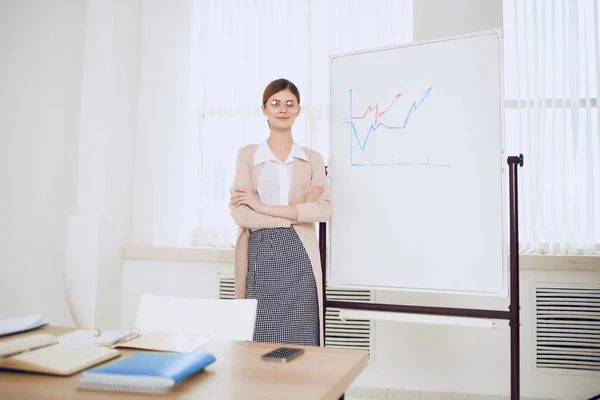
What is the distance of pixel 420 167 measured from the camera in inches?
82.8

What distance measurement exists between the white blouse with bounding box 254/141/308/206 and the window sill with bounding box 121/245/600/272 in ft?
3.07

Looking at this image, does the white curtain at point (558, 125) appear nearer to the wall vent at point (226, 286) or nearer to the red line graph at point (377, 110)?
the red line graph at point (377, 110)

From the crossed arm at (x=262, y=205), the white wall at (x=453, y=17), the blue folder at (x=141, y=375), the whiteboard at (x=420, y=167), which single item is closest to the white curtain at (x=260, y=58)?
the white wall at (x=453, y=17)

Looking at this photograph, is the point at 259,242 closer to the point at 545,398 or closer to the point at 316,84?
the point at 316,84

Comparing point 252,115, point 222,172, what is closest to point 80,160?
point 222,172

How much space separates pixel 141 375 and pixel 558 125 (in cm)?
269

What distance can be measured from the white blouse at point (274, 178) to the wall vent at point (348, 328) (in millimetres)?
971

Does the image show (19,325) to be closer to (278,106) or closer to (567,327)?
(278,106)

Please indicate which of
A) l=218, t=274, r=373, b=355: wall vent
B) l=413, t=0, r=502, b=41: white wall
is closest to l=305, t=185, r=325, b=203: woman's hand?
l=218, t=274, r=373, b=355: wall vent

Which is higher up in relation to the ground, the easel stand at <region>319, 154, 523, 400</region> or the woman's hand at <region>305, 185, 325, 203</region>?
the woman's hand at <region>305, 185, 325, 203</region>

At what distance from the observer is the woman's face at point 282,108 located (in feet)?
6.90

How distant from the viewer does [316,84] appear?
3145mm

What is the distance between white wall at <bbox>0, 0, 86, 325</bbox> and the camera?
9.77 feet

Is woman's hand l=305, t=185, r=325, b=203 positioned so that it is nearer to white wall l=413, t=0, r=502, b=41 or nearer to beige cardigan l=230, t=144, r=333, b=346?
beige cardigan l=230, t=144, r=333, b=346
